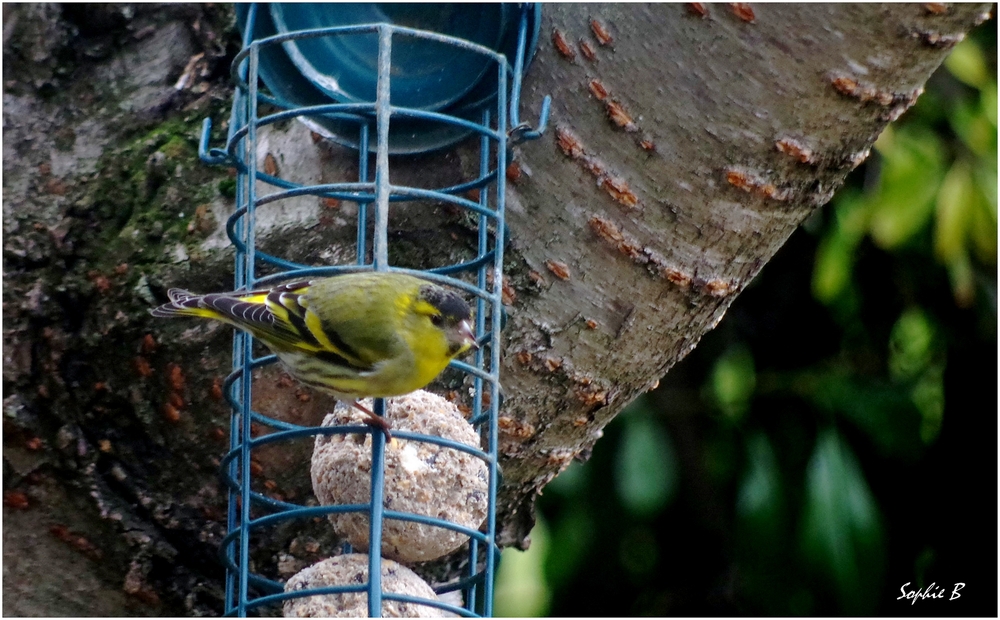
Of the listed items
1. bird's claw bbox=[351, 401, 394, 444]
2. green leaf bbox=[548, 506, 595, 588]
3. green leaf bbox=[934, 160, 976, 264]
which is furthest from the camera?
green leaf bbox=[548, 506, 595, 588]

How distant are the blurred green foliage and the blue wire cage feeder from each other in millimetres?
1537

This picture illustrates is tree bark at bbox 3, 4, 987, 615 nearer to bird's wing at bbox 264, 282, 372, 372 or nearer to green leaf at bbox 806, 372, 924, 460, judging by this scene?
bird's wing at bbox 264, 282, 372, 372

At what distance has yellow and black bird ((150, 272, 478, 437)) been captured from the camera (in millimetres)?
2488

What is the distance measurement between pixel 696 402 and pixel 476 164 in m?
2.03

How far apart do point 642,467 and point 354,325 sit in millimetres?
1743

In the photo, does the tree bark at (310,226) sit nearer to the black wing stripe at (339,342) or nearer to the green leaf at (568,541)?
the black wing stripe at (339,342)

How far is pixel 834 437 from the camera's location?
162 inches

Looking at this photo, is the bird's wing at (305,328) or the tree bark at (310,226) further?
the bird's wing at (305,328)

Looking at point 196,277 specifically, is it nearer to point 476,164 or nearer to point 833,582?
point 476,164

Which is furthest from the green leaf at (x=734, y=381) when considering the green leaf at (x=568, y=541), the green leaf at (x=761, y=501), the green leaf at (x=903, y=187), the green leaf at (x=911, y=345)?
the green leaf at (x=903, y=187)

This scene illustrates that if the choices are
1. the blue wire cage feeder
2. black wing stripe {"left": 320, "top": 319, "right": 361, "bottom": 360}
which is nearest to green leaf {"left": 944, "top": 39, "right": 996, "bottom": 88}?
the blue wire cage feeder

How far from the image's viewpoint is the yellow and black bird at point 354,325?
2488 millimetres

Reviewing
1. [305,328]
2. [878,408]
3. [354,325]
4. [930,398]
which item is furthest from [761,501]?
[305,328]

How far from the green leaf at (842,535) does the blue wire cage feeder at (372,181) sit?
5.03 ft
